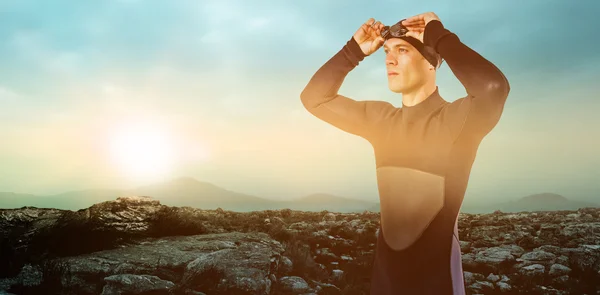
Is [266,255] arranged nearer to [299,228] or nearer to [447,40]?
[299,228]

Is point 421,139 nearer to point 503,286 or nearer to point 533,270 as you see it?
point 503,286

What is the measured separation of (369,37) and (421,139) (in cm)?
104

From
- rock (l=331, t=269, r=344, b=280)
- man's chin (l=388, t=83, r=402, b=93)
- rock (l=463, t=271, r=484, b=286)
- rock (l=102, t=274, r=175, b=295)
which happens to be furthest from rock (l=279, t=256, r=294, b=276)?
man's chin (l=388, t=83, r=402, b=93)

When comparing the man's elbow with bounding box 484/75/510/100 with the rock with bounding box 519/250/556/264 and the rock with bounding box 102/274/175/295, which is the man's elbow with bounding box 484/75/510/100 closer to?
the rock with bounding box 102/274/175/295

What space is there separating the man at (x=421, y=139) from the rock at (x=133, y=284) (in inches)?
137

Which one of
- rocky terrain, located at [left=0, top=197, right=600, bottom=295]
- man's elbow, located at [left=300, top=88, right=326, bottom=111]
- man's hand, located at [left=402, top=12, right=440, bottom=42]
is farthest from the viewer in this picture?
rocky terrain, located at [left=0, top=197, right=600, bottom=295]

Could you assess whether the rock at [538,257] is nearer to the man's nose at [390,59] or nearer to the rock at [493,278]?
the rock at [493,278]

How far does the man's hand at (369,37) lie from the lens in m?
3.43

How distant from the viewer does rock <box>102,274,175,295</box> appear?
5289 millimetres

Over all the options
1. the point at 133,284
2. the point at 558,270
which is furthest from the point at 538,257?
the point at 133,284

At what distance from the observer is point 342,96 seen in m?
3.61

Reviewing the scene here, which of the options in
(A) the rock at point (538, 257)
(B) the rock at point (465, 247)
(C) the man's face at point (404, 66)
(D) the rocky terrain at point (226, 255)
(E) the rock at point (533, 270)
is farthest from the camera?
(B) the rock at point (465, 247)

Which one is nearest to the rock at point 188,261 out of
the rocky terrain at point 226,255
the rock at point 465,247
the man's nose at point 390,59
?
the rocky terrain at point 226,255

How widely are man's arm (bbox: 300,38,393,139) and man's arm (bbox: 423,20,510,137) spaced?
2.32ft
